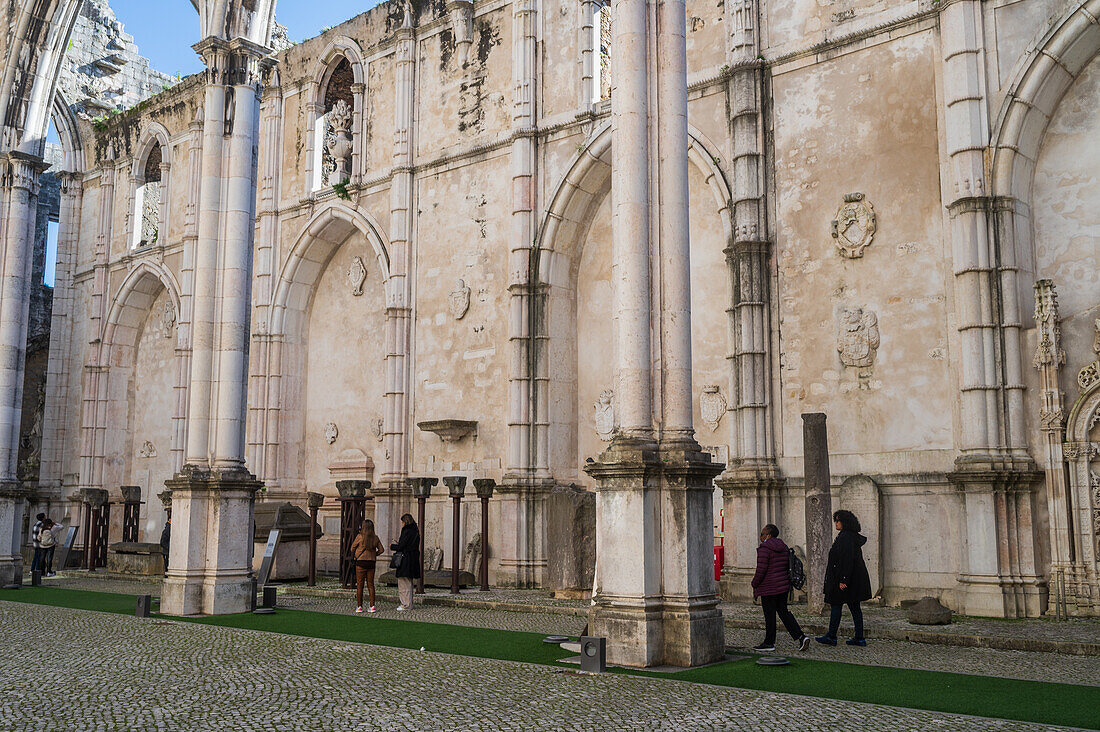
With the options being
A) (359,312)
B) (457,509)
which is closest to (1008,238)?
(457,509)

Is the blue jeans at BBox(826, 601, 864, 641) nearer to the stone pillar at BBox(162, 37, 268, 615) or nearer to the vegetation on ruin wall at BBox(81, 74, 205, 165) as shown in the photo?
the stone pillar at BBox(162, 37, 268, 615)

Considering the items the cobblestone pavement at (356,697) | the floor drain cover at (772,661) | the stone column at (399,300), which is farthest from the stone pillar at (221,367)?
Answer: the floor drain cover at (772,661)

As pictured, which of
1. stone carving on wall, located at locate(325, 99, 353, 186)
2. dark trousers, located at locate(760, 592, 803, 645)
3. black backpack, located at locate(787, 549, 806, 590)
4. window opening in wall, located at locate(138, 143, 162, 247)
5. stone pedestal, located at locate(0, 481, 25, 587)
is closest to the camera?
dark trousers, located at locate(760, 592, 803, 645)

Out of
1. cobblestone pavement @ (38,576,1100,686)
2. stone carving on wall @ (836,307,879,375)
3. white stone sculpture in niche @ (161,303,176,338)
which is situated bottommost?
cobblestone pavement @ (38,576,1100,686)

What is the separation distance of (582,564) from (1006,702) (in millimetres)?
8294

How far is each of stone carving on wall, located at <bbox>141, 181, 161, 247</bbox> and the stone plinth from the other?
975 cm

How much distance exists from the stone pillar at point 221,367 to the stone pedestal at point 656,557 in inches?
252

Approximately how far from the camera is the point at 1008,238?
1315 cm

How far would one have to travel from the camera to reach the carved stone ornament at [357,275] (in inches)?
881

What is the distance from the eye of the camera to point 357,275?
22.4 m

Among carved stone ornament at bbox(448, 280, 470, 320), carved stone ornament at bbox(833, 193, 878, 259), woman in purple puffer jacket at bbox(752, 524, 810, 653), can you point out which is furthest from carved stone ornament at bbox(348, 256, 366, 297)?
woman in purple puffer jacket at bbox(752, 524, 810, 653)

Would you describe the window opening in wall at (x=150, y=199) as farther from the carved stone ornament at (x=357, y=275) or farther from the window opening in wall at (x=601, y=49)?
the window opening in wall at (x=601, y=49)

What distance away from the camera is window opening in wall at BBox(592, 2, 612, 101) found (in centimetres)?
1831

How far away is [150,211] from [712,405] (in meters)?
18.6
